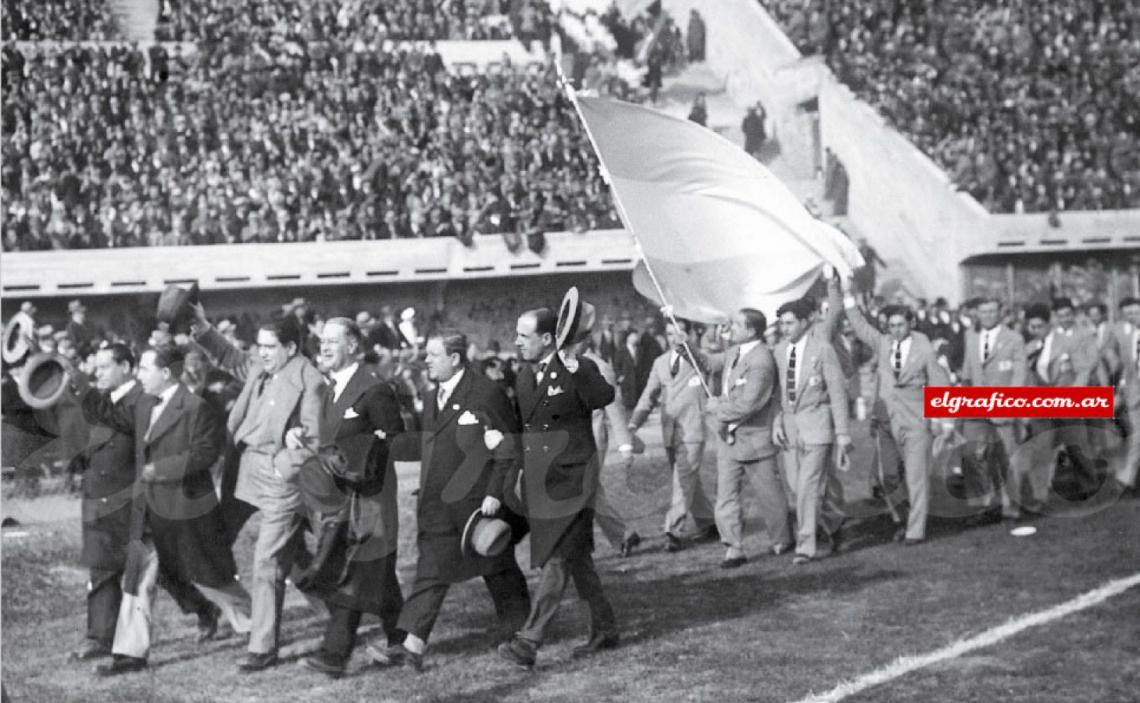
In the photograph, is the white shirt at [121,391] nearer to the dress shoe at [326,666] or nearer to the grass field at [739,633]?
the grass field at [739,633]

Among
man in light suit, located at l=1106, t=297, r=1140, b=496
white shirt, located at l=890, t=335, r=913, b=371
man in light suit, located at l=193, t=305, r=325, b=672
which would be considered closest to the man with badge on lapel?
white shirt, located at l=890, t=335, r=913, b=371

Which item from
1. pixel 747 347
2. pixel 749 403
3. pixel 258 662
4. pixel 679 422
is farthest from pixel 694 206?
pixel 258 662

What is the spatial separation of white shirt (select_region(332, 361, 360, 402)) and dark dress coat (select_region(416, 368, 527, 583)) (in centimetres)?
40

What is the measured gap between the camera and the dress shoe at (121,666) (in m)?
6.09

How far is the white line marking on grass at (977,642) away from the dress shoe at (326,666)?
6.53 ft

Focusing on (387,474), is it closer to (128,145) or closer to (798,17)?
(128,145)

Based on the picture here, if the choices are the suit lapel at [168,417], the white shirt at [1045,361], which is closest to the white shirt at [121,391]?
the suit lapel at [168,417]

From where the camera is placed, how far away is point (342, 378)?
586 centimetres

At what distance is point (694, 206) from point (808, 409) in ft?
6.16

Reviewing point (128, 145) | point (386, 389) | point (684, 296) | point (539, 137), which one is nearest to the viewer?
point (386, 389)

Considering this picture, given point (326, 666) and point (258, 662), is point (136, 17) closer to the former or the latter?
point (258, 662)

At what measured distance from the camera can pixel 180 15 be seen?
13461 mm

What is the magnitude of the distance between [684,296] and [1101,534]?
3621mm

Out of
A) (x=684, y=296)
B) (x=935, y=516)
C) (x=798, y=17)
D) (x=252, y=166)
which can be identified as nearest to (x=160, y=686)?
(x=684, y=296)
